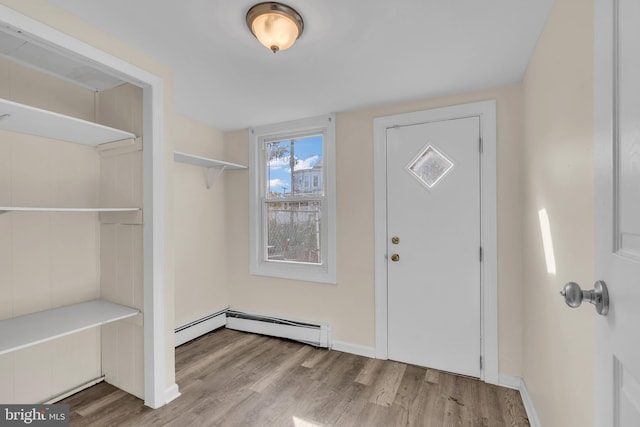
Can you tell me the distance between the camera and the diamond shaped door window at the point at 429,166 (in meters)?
2.49

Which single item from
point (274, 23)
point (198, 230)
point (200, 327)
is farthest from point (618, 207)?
point (200, 327)

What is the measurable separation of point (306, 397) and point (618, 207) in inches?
82.9

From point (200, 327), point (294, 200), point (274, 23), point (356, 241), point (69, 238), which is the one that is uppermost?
point (274, 23)

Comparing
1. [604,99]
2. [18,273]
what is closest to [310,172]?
[18,273]

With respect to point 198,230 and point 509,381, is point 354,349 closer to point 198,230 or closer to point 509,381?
point 509,381

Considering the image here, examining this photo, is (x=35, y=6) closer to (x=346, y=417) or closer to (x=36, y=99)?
(x=36, y=99)


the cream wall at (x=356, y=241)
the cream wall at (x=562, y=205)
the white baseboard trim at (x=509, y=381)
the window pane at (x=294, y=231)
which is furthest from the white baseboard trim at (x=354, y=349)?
the cream wall at (x=562, y=205)

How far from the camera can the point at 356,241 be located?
284 cm

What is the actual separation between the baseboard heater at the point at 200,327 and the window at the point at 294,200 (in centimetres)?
63

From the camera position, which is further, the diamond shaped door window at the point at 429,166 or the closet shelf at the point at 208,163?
the closet shelf at the point at 208,163

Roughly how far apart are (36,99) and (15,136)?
0.90 ft

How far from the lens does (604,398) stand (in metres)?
0.72

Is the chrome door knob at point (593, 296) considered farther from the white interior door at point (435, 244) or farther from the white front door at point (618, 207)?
the white interior door at point (435, 244)

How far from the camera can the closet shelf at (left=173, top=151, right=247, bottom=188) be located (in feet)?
8.78
